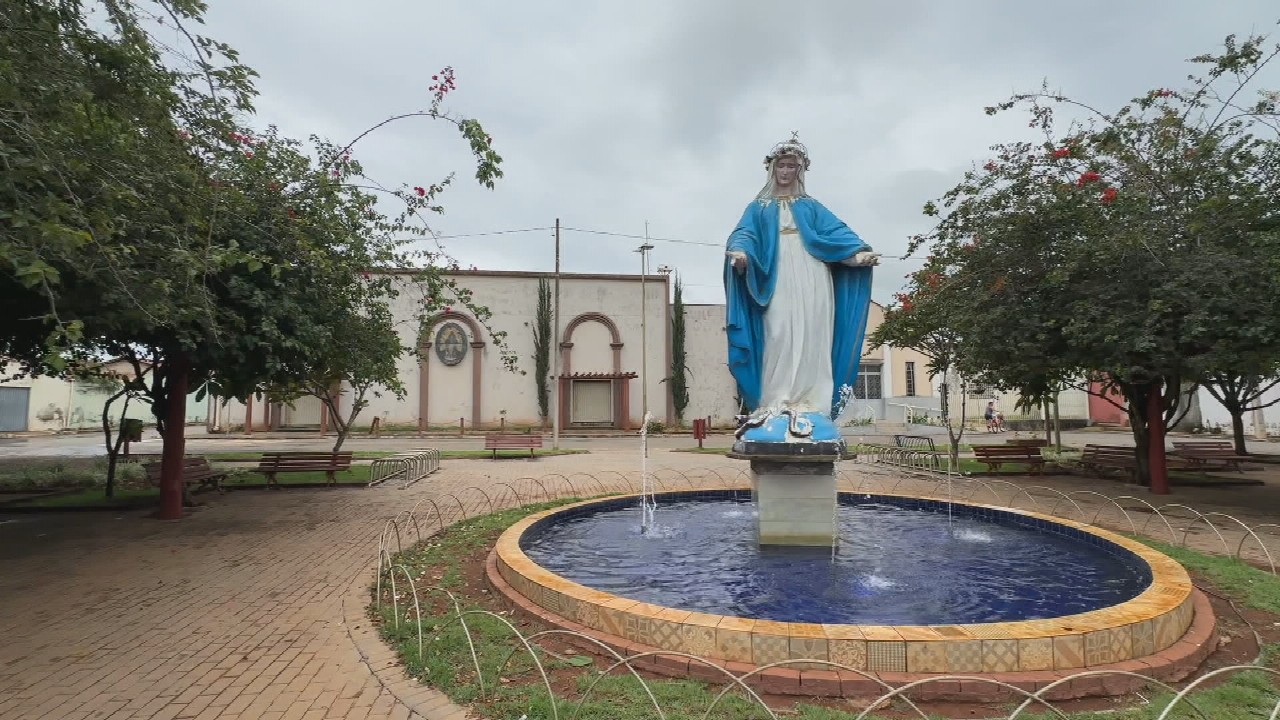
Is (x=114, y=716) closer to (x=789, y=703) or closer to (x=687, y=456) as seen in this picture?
(x=789, y=703)

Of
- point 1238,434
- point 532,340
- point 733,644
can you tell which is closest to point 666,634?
point 733,644

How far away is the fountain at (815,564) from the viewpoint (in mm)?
4047

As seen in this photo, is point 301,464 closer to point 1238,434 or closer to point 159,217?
point 159,217

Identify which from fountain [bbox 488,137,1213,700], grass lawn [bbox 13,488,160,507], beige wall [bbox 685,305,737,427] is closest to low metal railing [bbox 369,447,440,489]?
grass lawn [bbox 13,488,160,507]

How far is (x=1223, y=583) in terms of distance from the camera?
6.22 m

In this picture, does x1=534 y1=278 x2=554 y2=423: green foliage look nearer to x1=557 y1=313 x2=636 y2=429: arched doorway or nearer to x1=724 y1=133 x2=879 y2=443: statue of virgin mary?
x1=557 y1=313 x2=636 y2=429: arched doorway

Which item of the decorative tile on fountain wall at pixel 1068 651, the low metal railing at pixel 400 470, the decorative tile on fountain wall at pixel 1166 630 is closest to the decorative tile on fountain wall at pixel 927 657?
the decorative tile on fountain wall at pixel 1068 651

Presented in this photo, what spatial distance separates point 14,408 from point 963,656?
156 ft

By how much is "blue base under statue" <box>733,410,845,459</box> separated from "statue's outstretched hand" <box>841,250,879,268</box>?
68.2 inches

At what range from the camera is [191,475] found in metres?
11.7

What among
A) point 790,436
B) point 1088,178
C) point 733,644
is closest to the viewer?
point 733,644

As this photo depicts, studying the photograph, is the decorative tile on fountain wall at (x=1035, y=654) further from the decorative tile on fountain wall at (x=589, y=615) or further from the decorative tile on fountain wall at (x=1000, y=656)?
the decorative tile on fountain wall at (x=589, y=615)

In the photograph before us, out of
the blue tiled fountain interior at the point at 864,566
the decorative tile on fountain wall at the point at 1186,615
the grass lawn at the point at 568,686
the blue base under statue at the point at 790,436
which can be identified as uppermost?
the blue base under statue at the point at 790,436

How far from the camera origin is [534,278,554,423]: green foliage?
1305 inches
